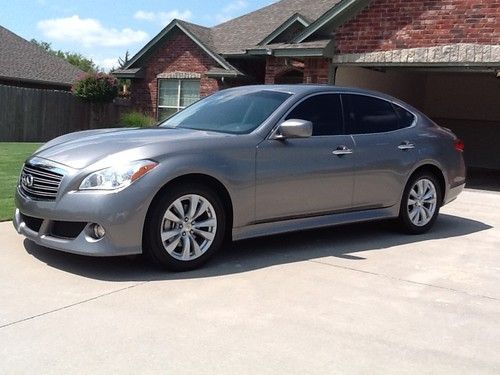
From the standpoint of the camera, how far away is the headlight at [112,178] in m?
4.85

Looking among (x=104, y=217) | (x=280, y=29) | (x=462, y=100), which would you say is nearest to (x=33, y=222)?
(x=104, y=217)

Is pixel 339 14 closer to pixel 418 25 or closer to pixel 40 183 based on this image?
pixel 418 25

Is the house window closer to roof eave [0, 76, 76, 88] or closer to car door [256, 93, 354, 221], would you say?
roof eave [0, 76, 76, 88]

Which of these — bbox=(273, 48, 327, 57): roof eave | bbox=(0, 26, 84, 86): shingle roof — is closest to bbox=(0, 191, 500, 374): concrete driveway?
bbox=(273, 48, 327, 57): roof eave

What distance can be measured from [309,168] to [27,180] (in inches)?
104

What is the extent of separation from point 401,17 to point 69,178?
9789mm

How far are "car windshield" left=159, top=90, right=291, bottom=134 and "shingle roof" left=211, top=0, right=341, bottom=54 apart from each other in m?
13.8

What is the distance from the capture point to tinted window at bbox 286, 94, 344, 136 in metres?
6.20

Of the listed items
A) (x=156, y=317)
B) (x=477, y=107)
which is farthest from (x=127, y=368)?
(x=477, y=107)

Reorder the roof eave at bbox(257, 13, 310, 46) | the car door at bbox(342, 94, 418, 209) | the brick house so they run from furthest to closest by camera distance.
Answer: the roof eave at bbox(257, 13, 310, 46) → the brick house → the car door at bbox(342, 94, 418, 209)

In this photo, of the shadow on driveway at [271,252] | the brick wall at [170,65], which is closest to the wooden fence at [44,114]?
the brick wall at [170,65]

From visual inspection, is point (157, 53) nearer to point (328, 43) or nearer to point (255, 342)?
point (328, 43)

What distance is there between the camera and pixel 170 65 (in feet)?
72.4

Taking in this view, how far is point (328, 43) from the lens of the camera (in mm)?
13266
